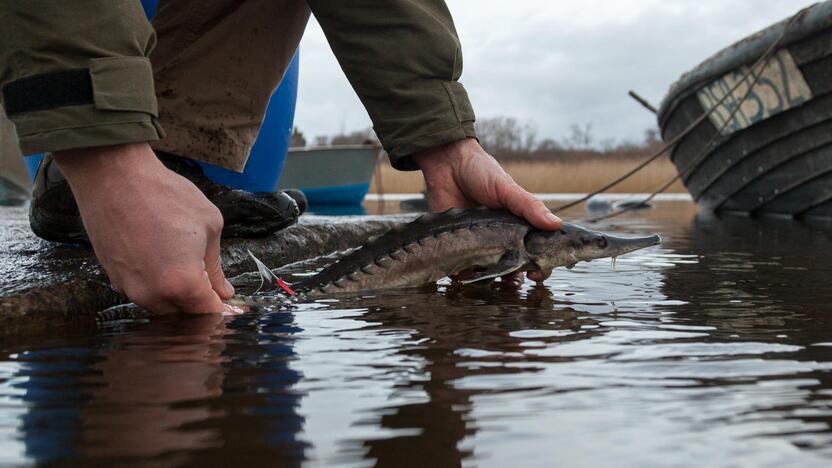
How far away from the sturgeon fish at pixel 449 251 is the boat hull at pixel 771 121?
4.89m

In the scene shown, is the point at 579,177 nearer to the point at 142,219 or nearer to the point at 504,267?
the point at 504,267

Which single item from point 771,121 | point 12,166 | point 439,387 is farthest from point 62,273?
point 12,166

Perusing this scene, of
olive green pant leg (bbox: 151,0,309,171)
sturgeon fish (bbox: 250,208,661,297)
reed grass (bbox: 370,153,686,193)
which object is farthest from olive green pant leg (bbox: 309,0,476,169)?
reed grass (bbox: 370,153,686,193)

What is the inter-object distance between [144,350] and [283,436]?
1.99 ft

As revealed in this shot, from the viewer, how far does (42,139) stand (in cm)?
145

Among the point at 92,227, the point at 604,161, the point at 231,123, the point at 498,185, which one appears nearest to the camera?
the point at 92,227

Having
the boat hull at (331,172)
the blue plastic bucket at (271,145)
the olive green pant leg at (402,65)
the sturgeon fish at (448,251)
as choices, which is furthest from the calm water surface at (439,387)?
the boat hull at (331,172)

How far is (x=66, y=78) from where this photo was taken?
57.6 inches

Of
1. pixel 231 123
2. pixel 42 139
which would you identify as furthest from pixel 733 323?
pixel 231 123

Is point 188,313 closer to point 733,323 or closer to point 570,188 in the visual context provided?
point 733,323

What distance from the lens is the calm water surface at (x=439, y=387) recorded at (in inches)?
34.0

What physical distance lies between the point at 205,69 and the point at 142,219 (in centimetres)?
139

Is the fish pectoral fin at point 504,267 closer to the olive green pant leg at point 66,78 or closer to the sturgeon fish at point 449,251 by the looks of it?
the sturgeon fish at point 449,251

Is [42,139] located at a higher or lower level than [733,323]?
higher
